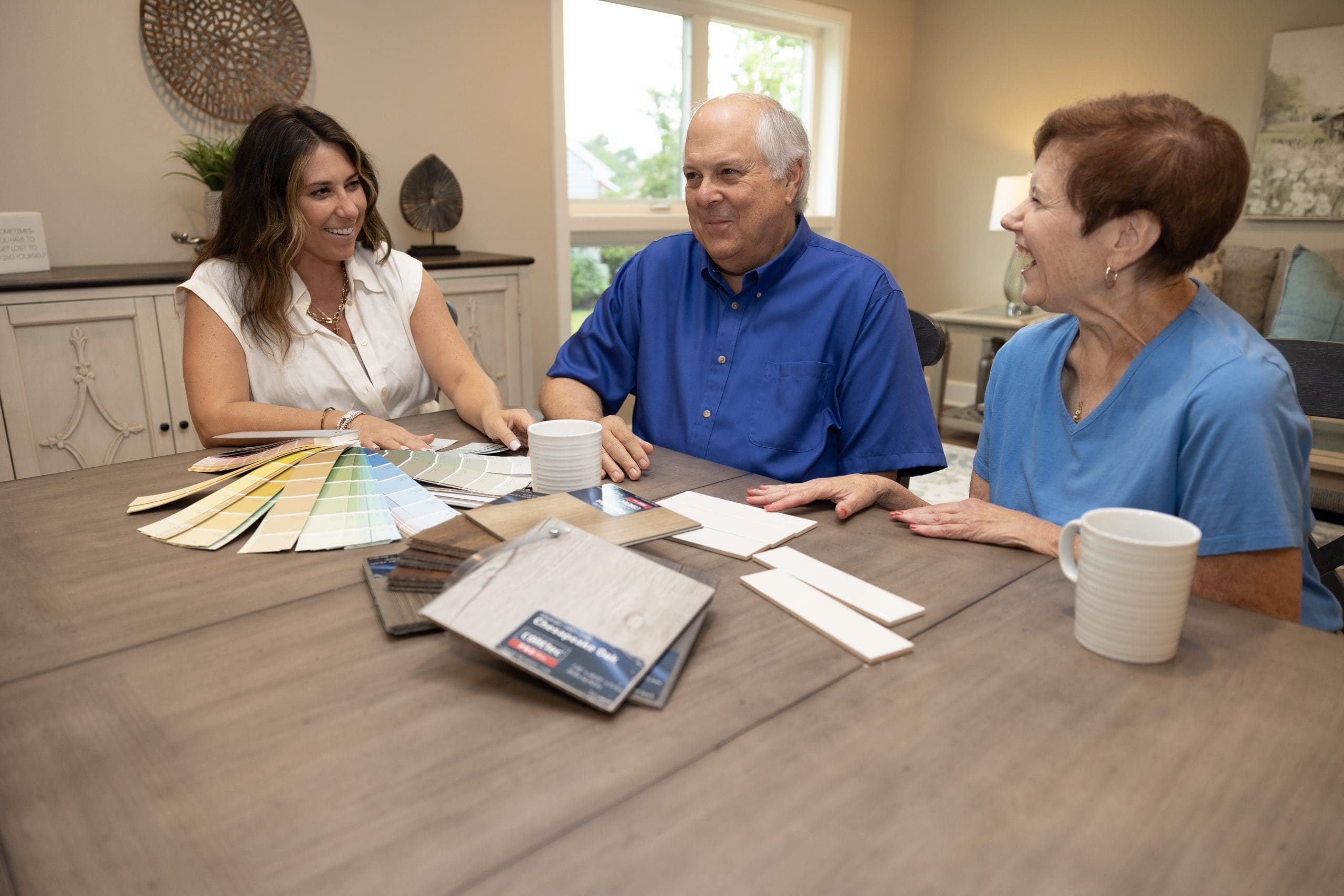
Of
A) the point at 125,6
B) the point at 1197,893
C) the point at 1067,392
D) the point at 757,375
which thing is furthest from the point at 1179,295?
the point at 125,6

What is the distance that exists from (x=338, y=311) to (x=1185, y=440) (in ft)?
5.73

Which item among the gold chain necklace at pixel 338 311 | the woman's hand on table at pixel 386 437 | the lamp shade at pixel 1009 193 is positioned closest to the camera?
the woman's hand on table at pixel 386 437

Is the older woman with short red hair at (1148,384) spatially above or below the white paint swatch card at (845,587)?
above

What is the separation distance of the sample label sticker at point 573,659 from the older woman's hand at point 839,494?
0.52 metres

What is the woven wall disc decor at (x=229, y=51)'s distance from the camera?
2846mm

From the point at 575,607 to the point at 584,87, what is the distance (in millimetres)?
3757

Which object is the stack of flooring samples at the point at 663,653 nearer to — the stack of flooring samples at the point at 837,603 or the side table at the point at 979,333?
the stack of flooring samples at the point at 837,603

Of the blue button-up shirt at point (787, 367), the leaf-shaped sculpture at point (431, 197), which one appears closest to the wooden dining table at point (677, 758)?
the blue button-up shirt at point (787, 367)

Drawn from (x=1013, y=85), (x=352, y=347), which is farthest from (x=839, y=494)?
(x=1013, y=85)

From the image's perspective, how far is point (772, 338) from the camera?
182 cm

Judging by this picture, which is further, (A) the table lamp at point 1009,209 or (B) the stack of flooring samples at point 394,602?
(A) the table lamp at point 1009,209

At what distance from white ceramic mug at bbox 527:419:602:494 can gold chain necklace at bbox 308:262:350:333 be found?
37.1 inches

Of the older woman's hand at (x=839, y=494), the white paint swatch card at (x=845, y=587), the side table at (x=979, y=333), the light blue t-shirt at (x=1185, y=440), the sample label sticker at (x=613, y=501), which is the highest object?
the light blue t-shirt at (x=1185, y=440)

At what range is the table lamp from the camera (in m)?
4.44
